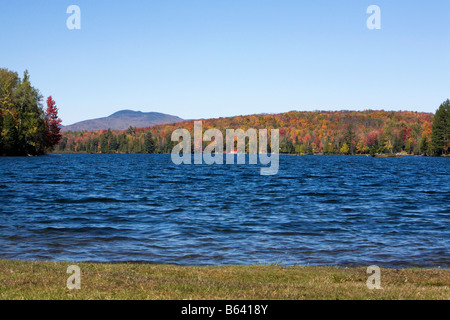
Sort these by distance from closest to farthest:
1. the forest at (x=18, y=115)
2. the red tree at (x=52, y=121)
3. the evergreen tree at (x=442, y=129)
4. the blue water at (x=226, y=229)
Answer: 1. the blue water at (x=226, y=229)
2. the forest at (x=18, y=115)
3. the red tree at (x=52, y=121)
4. the evergreen tree at (x=442, y=129)

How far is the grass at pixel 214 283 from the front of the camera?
381 inches

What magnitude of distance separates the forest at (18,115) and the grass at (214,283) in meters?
97.8

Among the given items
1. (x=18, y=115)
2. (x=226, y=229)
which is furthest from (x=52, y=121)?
(x=226, y=229)

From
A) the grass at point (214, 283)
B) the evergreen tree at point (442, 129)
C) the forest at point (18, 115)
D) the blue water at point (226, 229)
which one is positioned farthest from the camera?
the evergreen tree at point (442, 129)

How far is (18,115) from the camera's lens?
107 metres

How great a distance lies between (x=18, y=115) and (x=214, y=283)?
4240 inches

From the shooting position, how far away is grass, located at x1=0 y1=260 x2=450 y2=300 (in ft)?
31.8

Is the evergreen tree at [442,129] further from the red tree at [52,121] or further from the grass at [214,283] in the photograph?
the grass at [214,283]

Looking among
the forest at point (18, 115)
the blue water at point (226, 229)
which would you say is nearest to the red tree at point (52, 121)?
the forest at point (18, 115)

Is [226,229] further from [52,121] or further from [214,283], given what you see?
[52,121]

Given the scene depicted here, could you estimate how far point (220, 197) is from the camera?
126 ft

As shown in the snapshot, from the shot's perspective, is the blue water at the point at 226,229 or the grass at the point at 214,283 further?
the blue water at the point at 226,229
